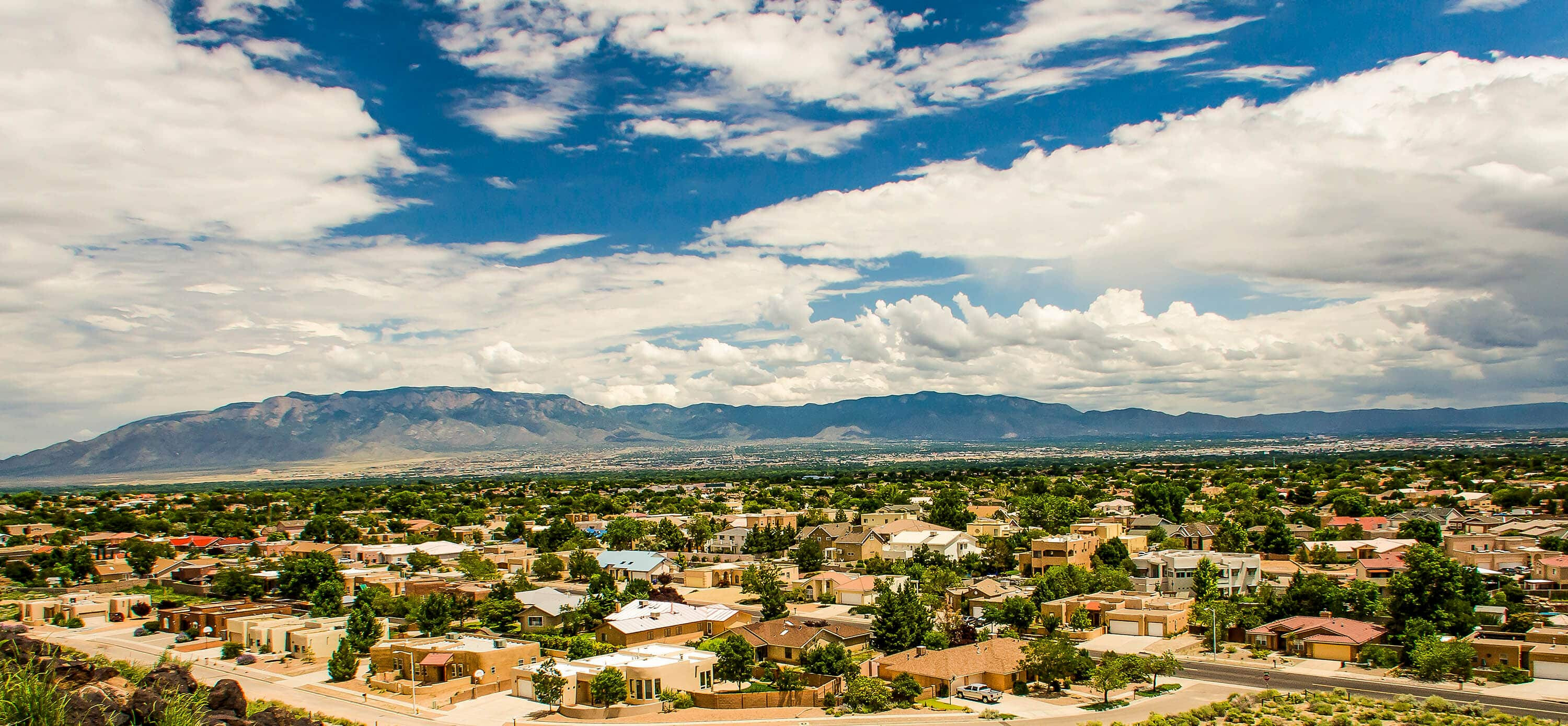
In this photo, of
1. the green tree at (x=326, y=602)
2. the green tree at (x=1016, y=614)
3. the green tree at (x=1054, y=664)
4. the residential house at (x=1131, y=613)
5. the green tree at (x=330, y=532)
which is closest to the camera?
the green tree at (x=1054, y=664)

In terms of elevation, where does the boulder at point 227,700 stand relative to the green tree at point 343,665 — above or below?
above

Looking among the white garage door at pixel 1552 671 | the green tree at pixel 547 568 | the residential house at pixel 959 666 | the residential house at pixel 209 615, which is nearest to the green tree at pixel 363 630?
the residential house at pixel 209 615

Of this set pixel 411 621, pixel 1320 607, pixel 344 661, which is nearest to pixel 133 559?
pixel 411 621

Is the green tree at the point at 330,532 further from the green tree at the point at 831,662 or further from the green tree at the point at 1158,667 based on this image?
the green tree at the point at 1158,667

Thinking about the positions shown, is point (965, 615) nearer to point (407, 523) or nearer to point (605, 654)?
point (605, 654)

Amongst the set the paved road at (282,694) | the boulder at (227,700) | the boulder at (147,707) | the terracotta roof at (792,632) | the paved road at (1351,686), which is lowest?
the paved road at (1351,686)

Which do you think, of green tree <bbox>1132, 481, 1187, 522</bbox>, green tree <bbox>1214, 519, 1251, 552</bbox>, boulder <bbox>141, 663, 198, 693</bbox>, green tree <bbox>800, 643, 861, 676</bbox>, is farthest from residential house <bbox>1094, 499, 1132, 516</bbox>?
boulder <bbox>141, 663, 198, 693</bbox>

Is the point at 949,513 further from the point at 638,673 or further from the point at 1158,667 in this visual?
the point at 638,673
